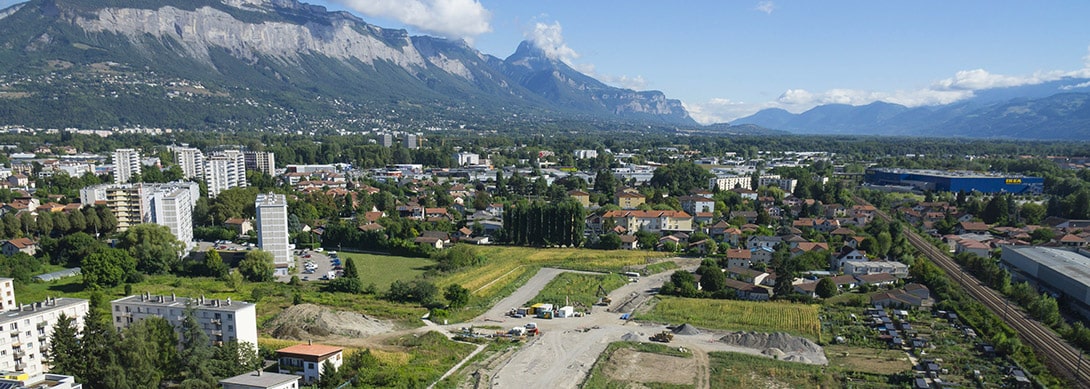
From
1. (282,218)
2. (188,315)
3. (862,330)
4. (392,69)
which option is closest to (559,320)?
(862,330)

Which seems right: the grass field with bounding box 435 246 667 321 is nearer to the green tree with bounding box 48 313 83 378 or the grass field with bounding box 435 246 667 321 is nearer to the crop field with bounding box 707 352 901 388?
the crop field with bounding box 707 352 901 388

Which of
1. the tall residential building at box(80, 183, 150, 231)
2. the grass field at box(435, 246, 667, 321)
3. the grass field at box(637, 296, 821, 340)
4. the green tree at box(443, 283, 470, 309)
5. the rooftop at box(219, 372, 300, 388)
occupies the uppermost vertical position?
the tall residential building at box(80, 183, 150, 231)

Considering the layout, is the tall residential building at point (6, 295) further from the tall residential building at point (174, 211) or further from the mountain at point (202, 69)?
the mountain at point (202, 69)

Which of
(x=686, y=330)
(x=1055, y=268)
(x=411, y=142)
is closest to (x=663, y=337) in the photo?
(x=686, y=330)

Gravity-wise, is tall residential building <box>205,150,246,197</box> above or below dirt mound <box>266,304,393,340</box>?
Result: above

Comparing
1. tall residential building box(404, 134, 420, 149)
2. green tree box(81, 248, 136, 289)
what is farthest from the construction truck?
tall residential building box(404, 134, 420, 149)

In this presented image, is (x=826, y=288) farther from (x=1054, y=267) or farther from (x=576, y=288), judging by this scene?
(x=576, y=288)

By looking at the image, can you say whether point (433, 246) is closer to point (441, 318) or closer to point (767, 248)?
point (441, 318)

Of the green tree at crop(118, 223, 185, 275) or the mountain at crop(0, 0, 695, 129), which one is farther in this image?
the mountain at crop(0, 0, 695, 129)
